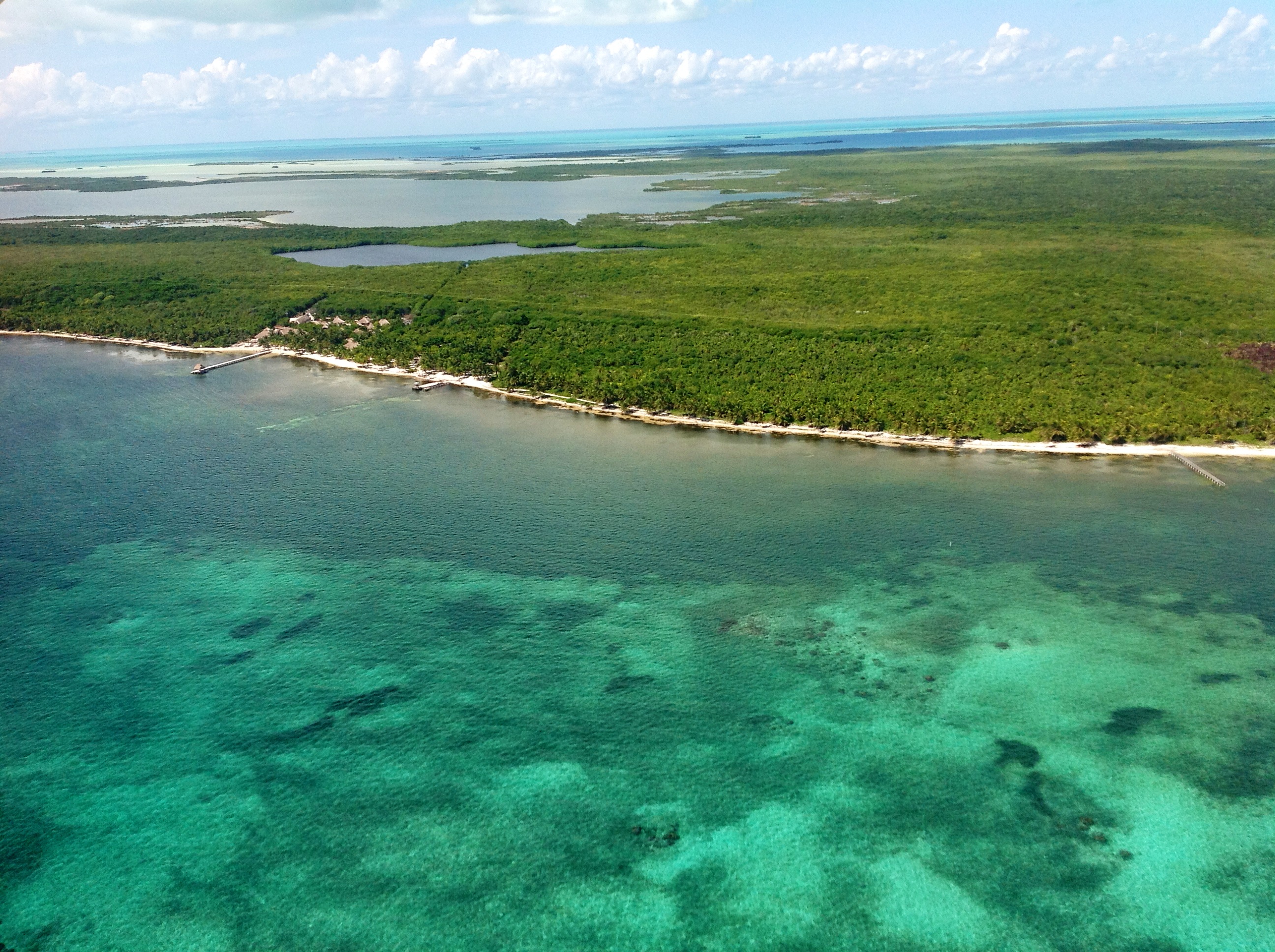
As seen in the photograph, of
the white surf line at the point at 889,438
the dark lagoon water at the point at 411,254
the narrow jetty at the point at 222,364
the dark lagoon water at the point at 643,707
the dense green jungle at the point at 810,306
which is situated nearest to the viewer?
the dark lagoon water at the point at 643,707

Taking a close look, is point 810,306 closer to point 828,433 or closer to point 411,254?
point 828,433

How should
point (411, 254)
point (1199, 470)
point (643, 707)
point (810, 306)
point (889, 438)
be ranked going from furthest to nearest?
point (411, 254) < point (810, 306) < point (889, 438) < point (1199, 470) < point (643, 707)

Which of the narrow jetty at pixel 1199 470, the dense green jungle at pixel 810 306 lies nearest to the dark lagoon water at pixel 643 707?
the narrow jetty at pixel 1199 470

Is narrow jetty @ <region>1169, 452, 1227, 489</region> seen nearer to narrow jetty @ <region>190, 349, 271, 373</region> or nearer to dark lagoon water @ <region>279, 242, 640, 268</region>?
narrow jetty @ <region>190, 349, 271, 373</region>

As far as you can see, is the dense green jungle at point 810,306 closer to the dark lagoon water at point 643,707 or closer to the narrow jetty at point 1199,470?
the narrow jetty at point 1199,470

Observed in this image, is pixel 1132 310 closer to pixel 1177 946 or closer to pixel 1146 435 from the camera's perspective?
pixel 1146 435

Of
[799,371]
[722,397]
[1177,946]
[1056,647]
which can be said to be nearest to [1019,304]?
[799,371]

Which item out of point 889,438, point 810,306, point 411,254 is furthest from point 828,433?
point 411,254
